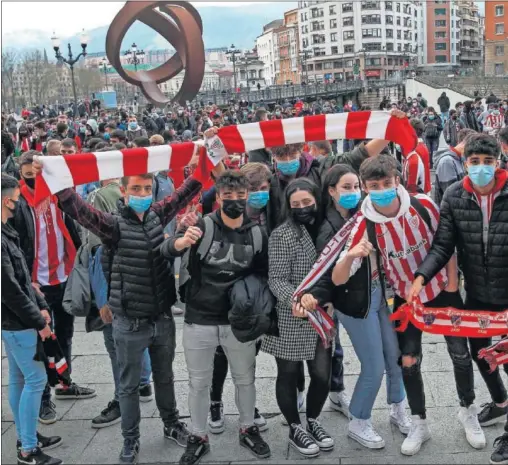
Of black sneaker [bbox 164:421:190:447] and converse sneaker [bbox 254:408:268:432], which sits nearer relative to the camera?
black sneaker [bbox 164:421:190:447]

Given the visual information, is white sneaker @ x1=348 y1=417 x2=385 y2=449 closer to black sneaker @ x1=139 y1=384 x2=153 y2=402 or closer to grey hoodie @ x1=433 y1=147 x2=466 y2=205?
black sneaker @ x1=139 y1=384 x2=153 y2=402

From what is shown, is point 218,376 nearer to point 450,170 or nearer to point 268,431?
point 268,431

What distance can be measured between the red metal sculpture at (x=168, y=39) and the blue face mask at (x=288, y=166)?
52.4 ft

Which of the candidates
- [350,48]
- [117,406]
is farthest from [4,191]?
[350,48]

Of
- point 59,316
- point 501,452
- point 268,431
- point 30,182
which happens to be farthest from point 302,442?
point 30,182

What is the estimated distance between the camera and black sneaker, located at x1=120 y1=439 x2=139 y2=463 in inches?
154

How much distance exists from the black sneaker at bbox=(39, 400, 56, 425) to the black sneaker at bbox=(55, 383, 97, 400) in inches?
9.6

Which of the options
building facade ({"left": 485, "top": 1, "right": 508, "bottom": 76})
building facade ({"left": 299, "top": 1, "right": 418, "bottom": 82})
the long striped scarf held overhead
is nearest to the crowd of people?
the long striped scarf held overhead

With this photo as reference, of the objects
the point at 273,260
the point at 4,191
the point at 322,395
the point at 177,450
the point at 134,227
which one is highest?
the point at 4,191

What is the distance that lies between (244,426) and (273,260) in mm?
1102

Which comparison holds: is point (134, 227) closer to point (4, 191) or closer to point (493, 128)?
point (4, 191)

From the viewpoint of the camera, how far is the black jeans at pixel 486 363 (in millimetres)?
3801

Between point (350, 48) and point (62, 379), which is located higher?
point (350, 48)

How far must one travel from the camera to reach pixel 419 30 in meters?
114
